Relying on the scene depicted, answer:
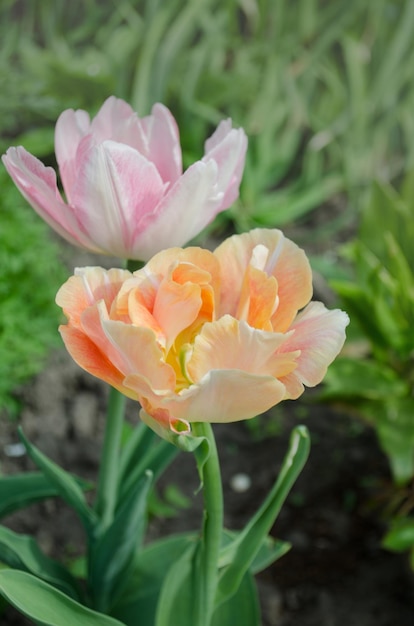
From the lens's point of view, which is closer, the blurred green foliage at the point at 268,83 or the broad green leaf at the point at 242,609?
the broad green leaf at the point at 242,609

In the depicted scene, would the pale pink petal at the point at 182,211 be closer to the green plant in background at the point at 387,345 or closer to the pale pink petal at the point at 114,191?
the pale pink petal at the point at 114,191

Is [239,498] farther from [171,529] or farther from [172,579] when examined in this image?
[172,579]

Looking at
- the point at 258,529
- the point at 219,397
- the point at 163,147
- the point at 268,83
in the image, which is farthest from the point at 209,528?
the point at 268,83

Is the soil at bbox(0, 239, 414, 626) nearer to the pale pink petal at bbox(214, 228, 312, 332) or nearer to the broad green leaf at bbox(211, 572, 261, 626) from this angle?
the broad green leaf at bbox(211, 572, 261, 626)

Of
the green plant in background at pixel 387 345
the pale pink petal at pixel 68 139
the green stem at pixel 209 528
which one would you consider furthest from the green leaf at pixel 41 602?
the green plant in background at pixel 387 345

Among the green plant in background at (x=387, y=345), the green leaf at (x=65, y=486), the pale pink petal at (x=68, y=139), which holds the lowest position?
the green plant in background at (x=387, y=345)

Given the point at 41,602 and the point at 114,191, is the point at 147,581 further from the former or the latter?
the point at 114,191
